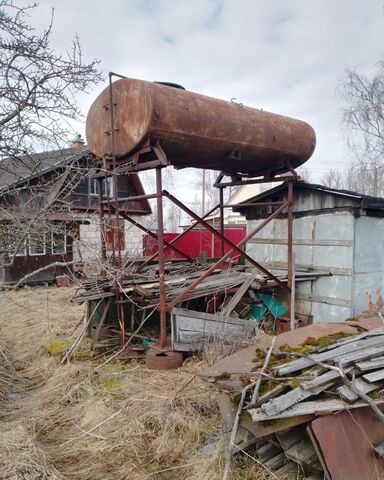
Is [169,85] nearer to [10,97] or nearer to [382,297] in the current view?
[10,97]

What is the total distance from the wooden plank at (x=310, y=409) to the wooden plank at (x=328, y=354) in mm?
414

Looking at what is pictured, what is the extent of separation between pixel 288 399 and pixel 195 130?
3907 millimetres

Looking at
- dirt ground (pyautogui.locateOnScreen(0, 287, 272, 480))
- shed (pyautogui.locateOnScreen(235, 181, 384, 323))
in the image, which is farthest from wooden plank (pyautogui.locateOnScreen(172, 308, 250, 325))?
shed (pyautogui.locateOnScreen(235, 181, 384, 323))

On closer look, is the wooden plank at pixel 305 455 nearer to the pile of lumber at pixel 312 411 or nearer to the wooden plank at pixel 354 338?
the pile of lumber at pixel 312 411

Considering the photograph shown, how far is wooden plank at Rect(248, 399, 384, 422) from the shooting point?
282cm

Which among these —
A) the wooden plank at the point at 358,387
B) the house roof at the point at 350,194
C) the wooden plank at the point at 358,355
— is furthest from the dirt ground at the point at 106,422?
the house roof at the point at 350,194

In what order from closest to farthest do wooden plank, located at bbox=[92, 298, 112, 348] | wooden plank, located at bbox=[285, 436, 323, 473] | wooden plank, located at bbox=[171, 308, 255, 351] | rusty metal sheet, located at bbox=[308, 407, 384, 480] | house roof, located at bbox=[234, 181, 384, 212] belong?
rusty metal sheet, located at bbox=[308, 407, 384, 480] < wooden plank, located at bbox=[285, 436, 323, 473] < wooden plank, located at bbox=[171, 308, 255, 351] < wooden plank, located at bbox=[92, 298, 112, 348] < house roof, located at bbox=[234, 181, 384, 212]

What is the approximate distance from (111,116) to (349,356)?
443 centimetres

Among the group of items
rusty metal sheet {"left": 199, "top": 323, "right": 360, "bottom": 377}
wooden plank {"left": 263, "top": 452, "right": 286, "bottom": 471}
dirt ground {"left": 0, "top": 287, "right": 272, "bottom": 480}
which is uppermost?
rusty metal sheet {"left": 199, "top": 323, "right": 360, "bottom": 377}

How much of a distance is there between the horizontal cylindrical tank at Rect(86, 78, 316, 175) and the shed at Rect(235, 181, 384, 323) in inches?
36.3

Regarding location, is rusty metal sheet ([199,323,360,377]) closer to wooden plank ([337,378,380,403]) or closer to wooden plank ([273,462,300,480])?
wooden plank ([273,462,300,480])

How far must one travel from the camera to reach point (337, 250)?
7098 mm

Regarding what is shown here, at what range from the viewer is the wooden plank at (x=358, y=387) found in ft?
9.42

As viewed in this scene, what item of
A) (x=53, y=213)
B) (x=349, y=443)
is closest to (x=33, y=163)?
(x=53, y=213)
